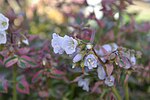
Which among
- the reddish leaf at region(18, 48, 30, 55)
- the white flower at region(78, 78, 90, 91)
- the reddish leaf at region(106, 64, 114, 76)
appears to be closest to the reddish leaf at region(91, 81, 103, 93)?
the white flower at region(78, 78, 90, 91)

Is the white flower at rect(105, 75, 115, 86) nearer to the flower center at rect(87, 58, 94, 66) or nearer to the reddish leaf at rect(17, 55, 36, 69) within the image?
the flower center at rect(87, 58, 94, 66)

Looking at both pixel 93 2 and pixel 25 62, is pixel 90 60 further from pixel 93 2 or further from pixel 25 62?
pixel 93 2

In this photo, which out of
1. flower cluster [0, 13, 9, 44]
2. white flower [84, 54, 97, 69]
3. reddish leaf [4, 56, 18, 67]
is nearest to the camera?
white flower [84, 54, 97, 69]

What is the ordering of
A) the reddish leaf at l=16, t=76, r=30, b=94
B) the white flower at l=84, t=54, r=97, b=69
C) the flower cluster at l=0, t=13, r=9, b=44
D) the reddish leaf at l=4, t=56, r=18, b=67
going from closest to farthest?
the white flower at l=84, t=54, r=97, b=69 < the flower cluster at l=0, t=13, r=9, b=44 < the reddish leaf at l=4, t=56, r=18, b=67 < the reddish leaf at l=16, t=76, r=30, b=94

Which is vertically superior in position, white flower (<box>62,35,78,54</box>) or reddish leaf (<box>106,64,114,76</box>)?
white flower (<box>62,35,78,54</box>)

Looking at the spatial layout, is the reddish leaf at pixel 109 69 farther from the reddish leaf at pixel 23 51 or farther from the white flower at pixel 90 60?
the reddish leaf at pixel 23 51

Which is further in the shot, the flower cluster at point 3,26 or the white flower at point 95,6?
the white flower at point 95,6

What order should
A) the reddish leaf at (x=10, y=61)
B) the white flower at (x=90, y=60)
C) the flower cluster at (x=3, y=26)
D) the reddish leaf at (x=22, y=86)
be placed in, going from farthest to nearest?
the reddish leaf at (x=22, y=86) → the reddish leaf at (x=10, y=61) → the flower cluster at (x=3, y=26) → the white flower at (x=90, y=60)

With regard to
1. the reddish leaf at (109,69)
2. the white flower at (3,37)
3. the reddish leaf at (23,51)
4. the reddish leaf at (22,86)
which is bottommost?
the reddish leaf at (22,86)

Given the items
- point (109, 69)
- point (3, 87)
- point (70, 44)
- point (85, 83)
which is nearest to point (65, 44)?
point (70, 44)

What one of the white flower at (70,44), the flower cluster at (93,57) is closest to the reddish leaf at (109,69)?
the flower cluster at (93,57)

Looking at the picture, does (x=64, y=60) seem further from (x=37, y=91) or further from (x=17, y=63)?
(x=17, y=63)
